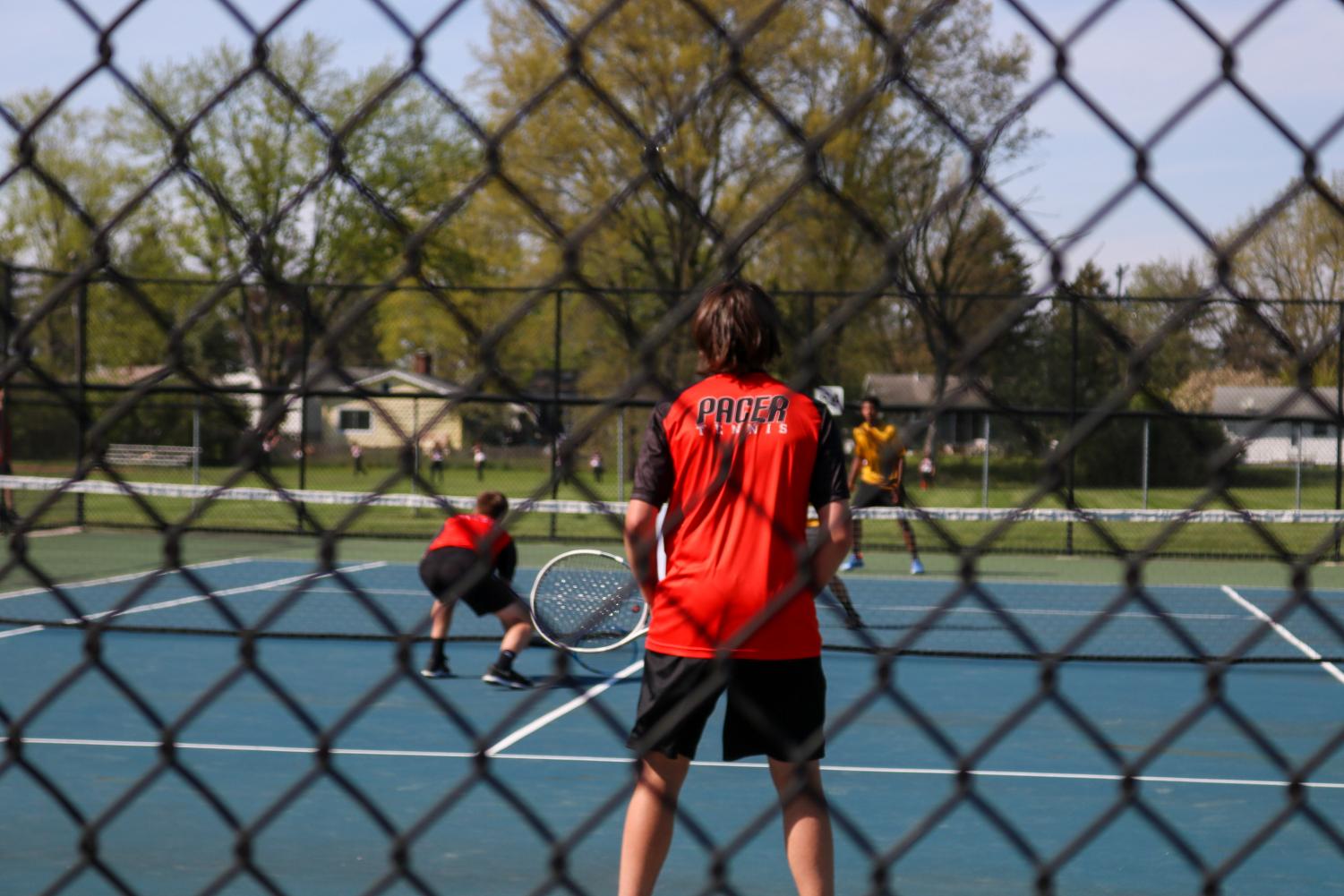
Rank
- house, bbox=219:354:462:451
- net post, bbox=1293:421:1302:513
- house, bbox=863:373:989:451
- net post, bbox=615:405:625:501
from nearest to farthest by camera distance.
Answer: house, bbox=219:354:462:451 < house, bbox=863:373:989:451 < net post, bbox=1293:421:1302:513 < net post, bbox=615:405:625:501

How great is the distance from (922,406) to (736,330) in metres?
12.8

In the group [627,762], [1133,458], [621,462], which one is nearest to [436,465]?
[621,462]

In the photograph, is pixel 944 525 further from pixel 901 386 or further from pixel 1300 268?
pixel 1300 268

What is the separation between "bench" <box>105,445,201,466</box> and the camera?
22.9 m

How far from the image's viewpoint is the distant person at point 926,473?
18.7 meters

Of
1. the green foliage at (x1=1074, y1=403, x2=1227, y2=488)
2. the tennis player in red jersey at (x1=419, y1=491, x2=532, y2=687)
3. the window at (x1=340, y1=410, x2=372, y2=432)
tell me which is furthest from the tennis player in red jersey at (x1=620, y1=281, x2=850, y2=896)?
the window at (x1=340, y1=410, x2=372, y2=432)

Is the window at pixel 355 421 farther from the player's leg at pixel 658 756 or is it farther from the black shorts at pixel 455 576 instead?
the player's leg at pixel 658 756

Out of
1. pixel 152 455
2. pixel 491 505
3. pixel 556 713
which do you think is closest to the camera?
pixel 556 713

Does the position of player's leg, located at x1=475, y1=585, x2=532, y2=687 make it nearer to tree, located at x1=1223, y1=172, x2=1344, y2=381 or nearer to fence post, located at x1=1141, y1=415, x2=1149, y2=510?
tree, located at x1=1223, y1=172, x2=1344, y2=381

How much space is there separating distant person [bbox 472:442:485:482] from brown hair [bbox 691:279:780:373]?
18.1m

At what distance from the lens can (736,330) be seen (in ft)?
8.16

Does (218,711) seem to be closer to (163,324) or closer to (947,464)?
(163,324)

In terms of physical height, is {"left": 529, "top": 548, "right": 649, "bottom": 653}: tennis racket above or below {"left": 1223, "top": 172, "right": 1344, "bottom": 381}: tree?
below

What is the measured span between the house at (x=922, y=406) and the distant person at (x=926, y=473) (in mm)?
588
